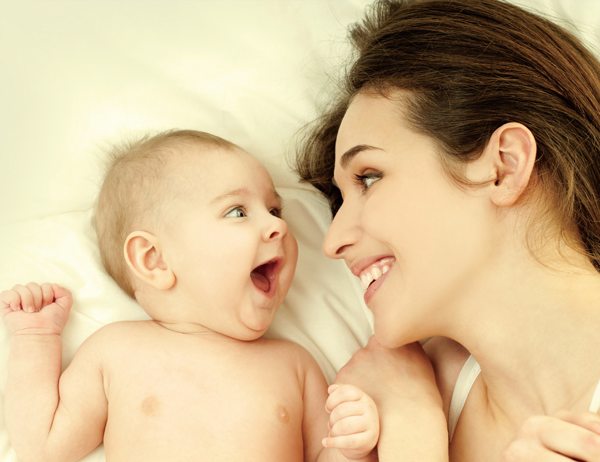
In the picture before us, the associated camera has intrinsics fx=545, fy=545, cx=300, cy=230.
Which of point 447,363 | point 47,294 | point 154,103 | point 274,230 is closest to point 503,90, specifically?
point 274,230

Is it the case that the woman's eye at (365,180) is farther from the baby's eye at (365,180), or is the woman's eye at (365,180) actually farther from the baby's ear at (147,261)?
the baby's ear at (147,261)

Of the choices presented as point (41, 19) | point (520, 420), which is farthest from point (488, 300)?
point (41, 19)

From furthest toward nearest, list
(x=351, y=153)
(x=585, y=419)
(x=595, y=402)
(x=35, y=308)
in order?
(x=35, y=308), (x=351, y=153), (x=595, y=402), (x=585, y=419)

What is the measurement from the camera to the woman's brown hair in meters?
1.32

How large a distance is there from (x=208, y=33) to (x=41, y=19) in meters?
0.60

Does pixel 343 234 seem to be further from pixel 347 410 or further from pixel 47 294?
pixel 47 294

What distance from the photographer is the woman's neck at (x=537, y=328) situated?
1.26 m

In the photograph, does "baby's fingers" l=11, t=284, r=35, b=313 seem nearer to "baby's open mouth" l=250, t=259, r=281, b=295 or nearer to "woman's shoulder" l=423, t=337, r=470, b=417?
"baby's open mouth" l=250, t=259, r=281, b=295

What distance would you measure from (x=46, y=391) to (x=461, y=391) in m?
1.17

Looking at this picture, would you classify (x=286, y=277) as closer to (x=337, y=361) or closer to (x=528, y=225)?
(x=337, y=361)

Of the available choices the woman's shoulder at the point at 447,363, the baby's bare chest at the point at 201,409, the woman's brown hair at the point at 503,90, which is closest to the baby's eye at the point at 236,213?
the baby's bare chest at the point at 201,409

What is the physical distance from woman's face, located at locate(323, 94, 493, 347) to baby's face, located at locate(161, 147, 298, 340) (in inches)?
9.7

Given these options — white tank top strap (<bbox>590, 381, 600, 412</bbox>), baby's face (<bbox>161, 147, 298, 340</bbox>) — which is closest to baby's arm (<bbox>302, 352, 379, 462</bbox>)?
baby's face (<bbox>161, 147, 298, 340</bbox>)

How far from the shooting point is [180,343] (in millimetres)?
1595
